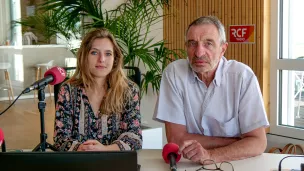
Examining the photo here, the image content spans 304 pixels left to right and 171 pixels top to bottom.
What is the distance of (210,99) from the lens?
2188 mm

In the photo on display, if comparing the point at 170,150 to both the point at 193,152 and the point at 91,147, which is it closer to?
the point at 193,152

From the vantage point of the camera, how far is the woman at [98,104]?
2.23 meters

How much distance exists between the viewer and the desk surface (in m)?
1.73

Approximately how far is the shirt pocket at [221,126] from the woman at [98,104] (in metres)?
0.36

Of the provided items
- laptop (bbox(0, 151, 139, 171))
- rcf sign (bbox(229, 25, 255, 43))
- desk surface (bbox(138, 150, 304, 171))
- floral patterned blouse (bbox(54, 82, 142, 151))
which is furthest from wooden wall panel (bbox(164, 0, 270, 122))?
laptop (bbox(0, 151, 139, 171))

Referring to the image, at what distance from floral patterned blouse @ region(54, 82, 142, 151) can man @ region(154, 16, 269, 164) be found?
152 mm

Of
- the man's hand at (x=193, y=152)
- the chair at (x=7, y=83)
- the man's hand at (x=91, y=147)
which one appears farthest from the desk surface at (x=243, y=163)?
the chair at (x=7, y=83)

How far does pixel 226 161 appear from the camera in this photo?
6.04ft

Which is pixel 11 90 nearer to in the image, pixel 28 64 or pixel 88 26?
pixel 28 64

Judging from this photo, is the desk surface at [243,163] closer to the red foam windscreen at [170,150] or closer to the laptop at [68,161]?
the red foam windscreen at [170,150]

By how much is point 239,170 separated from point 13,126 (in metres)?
3.32

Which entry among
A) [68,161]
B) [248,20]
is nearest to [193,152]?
[68,161]

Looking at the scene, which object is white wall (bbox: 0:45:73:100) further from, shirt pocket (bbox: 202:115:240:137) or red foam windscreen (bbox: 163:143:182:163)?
red foam windscreen (bbox: 163:143:182:163)

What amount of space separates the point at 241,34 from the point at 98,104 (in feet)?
Result: 6.81
